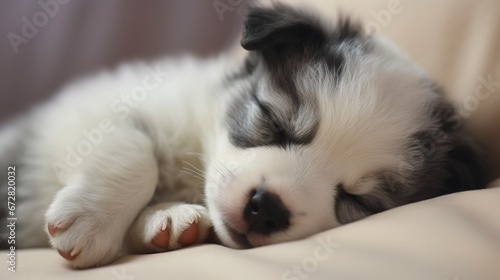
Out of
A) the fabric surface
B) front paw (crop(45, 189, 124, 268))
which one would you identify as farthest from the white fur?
the fabric surface

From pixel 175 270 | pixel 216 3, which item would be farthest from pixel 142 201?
pixel 216 3

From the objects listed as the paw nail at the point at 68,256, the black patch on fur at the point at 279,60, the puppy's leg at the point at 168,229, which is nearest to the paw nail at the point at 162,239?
the puppy's leg at the point at 168,229

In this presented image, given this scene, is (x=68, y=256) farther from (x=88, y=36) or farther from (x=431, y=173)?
(x=88, y=36)

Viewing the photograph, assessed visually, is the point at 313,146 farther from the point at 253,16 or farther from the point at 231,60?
the point at 231,60

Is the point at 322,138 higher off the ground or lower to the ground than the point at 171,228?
higher

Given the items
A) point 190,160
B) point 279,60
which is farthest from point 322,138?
point 190,160

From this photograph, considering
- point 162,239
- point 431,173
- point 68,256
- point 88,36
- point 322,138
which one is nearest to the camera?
point 68,256

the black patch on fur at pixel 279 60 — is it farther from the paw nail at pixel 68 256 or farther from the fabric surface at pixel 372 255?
the paw nail at pixel 68 256
